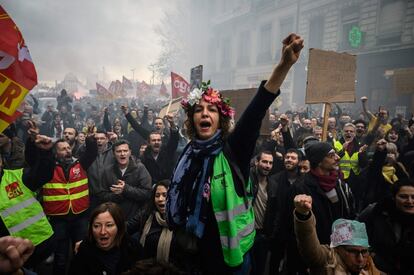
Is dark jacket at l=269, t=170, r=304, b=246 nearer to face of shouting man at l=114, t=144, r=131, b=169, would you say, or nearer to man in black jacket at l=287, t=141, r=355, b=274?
man in black jacket at l=287, t=141, r=355, b=274

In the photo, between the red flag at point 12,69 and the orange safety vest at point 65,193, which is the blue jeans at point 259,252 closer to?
the orange safety vest at point 65,193

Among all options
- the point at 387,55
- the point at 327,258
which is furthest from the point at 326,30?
the point at 327,258

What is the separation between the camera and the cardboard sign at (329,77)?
4910 millimetres

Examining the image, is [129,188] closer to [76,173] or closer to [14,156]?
[76,173]

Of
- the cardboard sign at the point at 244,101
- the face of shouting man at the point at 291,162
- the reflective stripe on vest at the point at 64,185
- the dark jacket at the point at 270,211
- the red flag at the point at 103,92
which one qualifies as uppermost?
the red flag at the point at 103,92

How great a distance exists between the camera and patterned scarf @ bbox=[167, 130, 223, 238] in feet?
5.51

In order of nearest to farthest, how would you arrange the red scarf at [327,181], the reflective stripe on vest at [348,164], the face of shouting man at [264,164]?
1. the red scarf at [327,181]
2. the face of shouting man at [264,164]
3. the reflective stripe on vest at [348,164]

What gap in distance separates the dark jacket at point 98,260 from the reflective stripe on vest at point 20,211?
3.55 ft

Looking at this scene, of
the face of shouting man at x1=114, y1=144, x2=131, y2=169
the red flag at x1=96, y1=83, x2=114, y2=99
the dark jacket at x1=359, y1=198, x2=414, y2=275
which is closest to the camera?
the dark jacket at x1=359, y1=198, x2=414, y2=275

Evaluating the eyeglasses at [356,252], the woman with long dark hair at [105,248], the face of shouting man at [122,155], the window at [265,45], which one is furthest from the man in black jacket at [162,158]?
the window at [265,45]

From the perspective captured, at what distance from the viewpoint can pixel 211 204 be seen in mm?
1672

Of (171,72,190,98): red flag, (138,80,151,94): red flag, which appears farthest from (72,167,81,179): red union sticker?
(138,80,151,94): red flag

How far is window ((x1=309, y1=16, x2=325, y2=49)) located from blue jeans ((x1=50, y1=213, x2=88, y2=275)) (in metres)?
25.9

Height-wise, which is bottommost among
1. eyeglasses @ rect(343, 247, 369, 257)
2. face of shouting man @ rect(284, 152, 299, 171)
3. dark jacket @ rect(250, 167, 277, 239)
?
dark jacket @ rect(250, 167, 277, 239)
